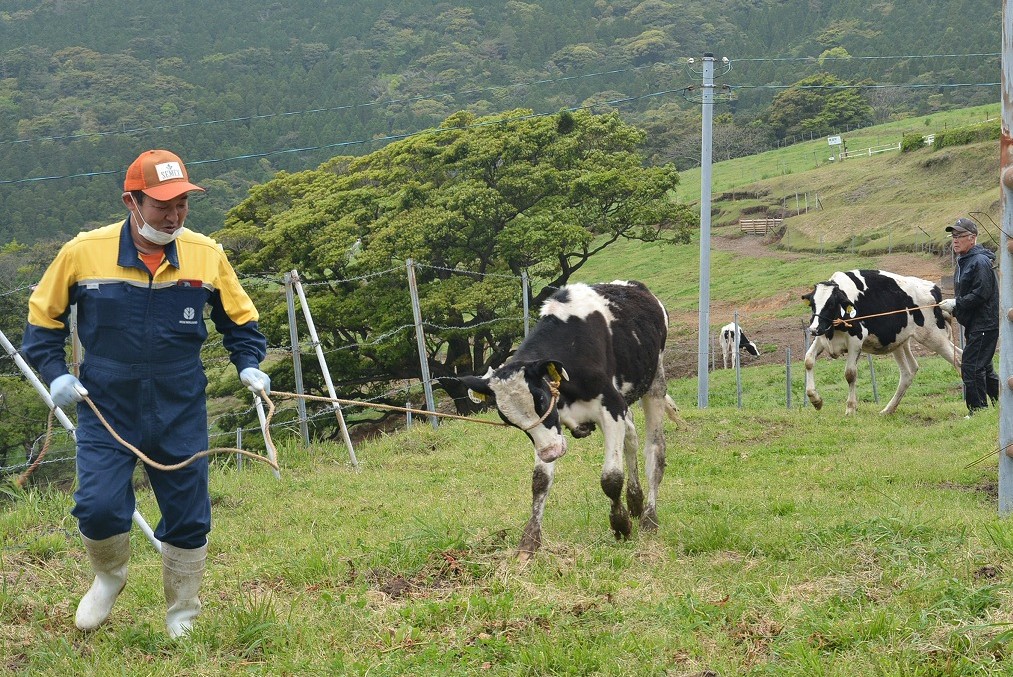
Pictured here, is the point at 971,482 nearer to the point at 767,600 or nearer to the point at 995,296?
the point at 995,296

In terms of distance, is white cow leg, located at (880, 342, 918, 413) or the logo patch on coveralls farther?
white cow leg, located at (880, 342, 918, 413)

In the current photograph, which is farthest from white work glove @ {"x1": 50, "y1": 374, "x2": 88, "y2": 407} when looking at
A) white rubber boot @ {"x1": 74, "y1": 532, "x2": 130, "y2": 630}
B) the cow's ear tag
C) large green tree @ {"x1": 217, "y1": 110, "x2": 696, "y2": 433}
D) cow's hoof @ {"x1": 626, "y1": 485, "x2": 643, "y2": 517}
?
large green tree @ {"x1": 217, "y1": 110, "x2": 696, "y2": 433}

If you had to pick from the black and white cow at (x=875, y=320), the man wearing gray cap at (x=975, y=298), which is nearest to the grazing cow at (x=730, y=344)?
the black and white cow at (x=875, y=320)

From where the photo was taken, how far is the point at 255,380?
218 inches

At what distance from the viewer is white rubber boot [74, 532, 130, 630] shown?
542 cm

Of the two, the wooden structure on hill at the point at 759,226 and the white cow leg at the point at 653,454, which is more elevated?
the white cow leg at the point at 653,454

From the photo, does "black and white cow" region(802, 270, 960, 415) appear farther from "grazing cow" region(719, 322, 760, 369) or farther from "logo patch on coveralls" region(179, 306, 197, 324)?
"logo patch on coveralls" region(179, 306, 197, 324)

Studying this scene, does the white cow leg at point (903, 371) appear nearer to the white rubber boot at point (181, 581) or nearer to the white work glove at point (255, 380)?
the white work glove at point (255, 380)

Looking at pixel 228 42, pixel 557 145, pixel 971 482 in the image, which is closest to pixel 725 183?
pixel 557 145

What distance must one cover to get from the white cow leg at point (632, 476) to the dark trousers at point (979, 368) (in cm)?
591

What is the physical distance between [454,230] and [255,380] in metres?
19.9

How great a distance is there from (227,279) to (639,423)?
26.7 feet

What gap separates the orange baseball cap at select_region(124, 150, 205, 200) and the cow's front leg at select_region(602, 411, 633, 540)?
3.37 metres

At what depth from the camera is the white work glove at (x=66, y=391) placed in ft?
16.4
